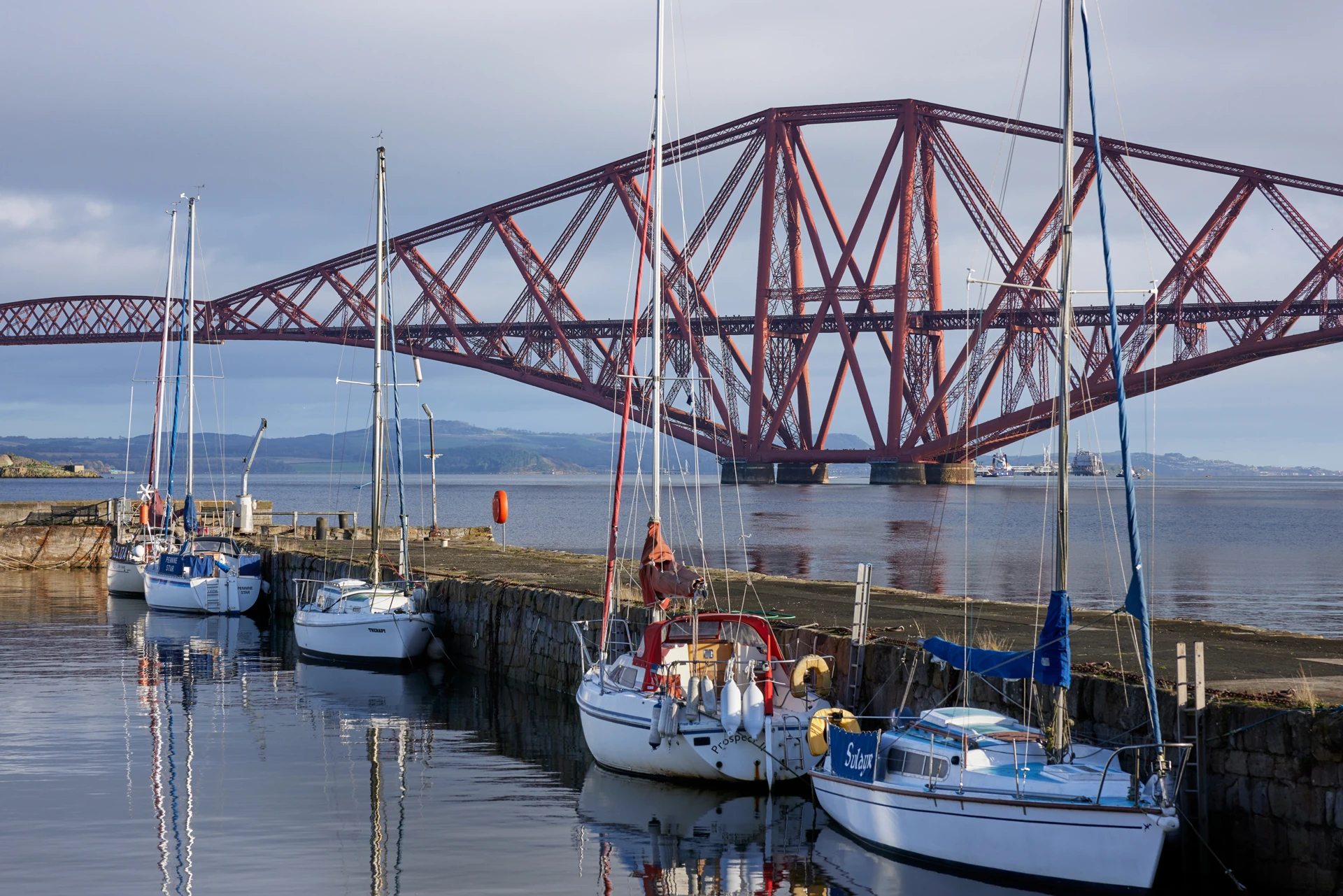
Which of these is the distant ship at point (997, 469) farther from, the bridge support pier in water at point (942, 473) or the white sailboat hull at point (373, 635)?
the white sailboat hull at point (373, 635)

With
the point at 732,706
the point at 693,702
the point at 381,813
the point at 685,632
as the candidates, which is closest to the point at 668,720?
the point at 693,702

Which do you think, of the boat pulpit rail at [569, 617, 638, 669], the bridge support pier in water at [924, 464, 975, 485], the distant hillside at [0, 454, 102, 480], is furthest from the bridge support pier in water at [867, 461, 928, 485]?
the distant hillside at [0, 454, 102, 480]

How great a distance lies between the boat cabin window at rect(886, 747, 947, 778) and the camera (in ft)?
33.5

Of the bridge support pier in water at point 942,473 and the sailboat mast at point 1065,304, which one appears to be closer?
the sailboat mast at point 1065,304

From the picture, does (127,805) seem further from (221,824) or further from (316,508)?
(316,508)

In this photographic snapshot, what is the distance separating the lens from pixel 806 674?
13492 millimetres

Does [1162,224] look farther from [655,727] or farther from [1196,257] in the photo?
[655,727]

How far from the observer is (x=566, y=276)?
84.1 m

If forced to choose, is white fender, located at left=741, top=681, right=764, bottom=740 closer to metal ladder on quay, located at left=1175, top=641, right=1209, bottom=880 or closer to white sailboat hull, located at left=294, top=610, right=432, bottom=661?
metal ladder on quay, located at left=1175, top=641, right=1209, bottom=880

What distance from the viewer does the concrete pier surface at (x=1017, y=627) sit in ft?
39.0

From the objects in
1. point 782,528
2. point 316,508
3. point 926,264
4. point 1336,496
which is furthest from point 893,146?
point 1336,496

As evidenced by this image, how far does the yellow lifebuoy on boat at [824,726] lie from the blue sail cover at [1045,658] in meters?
1.19

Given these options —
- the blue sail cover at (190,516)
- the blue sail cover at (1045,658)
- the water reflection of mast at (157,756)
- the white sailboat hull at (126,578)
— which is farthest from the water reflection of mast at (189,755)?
the blue sail cover at (190,516)

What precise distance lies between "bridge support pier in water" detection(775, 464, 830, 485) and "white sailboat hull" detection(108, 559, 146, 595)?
59552 millimetres
